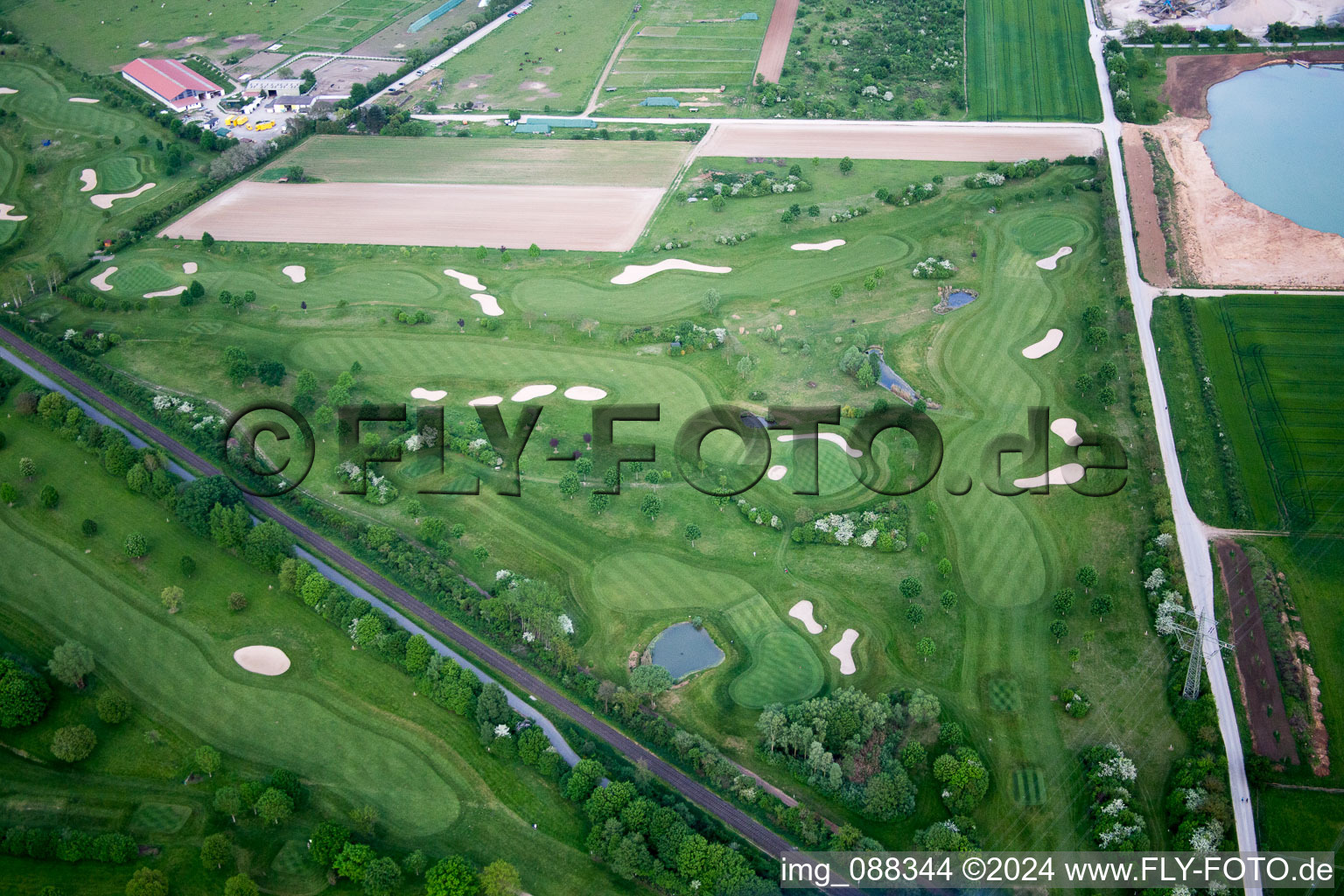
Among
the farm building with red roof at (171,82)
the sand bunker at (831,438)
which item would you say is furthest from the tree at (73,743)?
the farm building with red roof at (171,82)

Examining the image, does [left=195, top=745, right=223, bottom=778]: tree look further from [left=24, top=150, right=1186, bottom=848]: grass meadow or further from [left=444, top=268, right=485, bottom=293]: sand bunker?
[left=444, top=268, right=485, bottom=293]: sand bunker

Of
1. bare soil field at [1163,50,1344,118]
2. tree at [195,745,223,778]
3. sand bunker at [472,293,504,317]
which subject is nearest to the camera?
tree at [195,745,223,778]

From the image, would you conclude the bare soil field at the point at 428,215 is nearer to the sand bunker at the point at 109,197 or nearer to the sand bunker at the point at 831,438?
the sand bunker at the point at 109,197

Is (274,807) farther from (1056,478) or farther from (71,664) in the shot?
(1056,478)

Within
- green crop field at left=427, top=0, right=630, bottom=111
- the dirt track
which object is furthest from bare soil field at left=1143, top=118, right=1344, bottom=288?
green crop field at left=427, top=0, right=630, bottom=111

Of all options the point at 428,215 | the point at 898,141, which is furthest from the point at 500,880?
the point at 898,141
